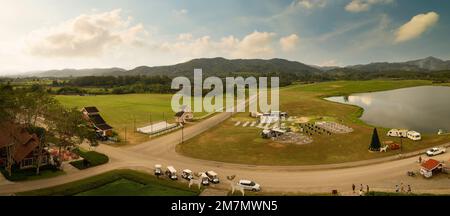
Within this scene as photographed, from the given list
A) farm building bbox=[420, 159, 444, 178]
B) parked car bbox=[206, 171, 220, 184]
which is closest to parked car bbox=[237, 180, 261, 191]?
parked car bbox=[206, 171, 220, 184]

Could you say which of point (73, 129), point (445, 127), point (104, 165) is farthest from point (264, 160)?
point (445, 127)

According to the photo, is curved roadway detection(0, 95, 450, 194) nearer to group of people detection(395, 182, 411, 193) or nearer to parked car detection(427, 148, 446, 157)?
group of people detection(395, 182, 411, 193)

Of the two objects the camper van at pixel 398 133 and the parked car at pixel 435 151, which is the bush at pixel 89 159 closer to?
the parked car at pixel 435 151

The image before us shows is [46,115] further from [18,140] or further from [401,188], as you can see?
[401,188]

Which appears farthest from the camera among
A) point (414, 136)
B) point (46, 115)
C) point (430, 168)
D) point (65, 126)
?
point (414, 136)

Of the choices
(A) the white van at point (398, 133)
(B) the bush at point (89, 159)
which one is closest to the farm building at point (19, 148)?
(B) the bush at point (89, 159)


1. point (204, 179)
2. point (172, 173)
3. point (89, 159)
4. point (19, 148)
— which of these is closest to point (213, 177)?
point (204, 179)
